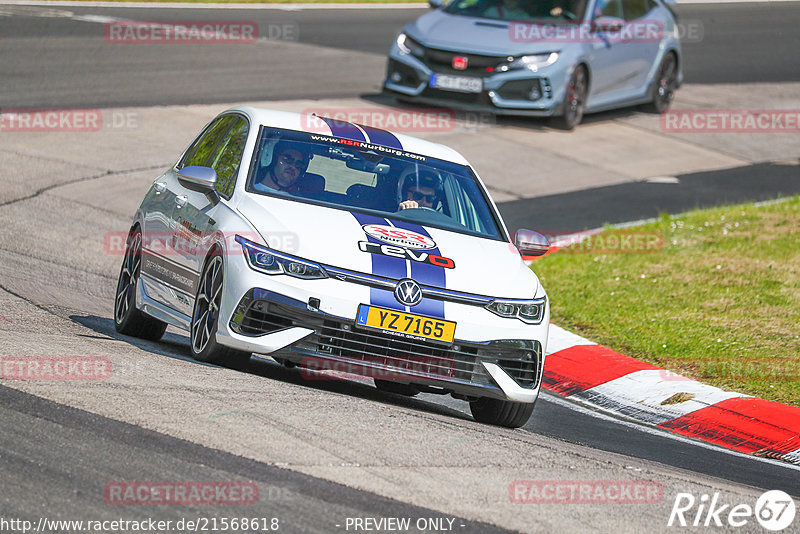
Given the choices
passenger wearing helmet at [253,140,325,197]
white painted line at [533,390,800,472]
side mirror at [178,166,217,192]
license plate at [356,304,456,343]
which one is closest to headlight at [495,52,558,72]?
white painted line at [533,390,800,472]

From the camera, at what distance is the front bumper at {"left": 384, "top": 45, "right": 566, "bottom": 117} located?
59.1 ft

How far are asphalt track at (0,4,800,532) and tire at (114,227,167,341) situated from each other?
15 cm

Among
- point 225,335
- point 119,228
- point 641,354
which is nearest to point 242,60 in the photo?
point 119,228

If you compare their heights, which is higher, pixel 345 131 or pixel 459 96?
pixel 345 131

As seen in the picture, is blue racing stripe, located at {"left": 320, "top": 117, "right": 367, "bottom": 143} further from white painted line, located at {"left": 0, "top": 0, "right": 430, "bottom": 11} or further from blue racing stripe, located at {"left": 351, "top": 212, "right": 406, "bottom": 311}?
white painted line, located at {"left": 0, "top": 0, "right": 430, "bottom": 11}

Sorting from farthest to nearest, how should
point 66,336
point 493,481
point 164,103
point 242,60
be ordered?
1. point 242,60
2. point 164,103
3. point 66,336
4. point 493,481

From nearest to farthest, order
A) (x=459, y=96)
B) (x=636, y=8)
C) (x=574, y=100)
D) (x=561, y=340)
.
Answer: (x=561, y=340) < (x=459, y=96) < (x=574, y=100) < (x=636, y=8)

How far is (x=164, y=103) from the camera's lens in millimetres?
17812

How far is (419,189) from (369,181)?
0.33 metres

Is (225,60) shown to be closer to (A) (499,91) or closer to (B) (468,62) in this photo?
(B) (468,62)

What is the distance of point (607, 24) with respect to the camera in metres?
19.1

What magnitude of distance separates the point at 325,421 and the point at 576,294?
5655mm

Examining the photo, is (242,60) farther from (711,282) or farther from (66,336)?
(66,336)

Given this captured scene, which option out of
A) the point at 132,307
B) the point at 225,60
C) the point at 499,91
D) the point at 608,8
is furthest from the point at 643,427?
the point at 225,60
